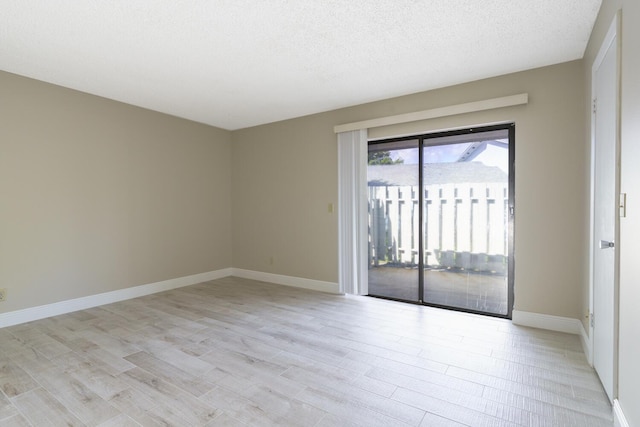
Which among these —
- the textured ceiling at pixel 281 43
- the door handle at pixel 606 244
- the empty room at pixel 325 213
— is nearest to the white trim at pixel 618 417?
the empty room at pixel 325 213

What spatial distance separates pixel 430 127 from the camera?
365cm

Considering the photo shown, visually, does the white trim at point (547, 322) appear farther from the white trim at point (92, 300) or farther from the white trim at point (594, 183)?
the white trim at point (92, 300)

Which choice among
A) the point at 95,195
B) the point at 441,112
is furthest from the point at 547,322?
the point at 95,195

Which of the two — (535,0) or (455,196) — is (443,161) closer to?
(455,196)

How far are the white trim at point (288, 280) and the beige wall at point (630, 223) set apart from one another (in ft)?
10.2

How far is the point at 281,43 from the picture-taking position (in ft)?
8.57

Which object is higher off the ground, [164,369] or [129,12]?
[129,12]

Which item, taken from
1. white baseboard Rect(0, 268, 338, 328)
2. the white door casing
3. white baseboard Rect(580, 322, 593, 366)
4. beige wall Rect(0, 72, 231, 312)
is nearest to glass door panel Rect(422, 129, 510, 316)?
white baseboard Rect(580, 322, 593, 366)

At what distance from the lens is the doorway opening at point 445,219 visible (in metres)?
3.45

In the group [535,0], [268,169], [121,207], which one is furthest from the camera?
[268,169]

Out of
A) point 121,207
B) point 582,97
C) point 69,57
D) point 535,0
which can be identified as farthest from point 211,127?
point 582,97

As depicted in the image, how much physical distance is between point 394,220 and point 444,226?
0.64 meters

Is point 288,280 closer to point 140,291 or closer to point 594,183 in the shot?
point 140,291

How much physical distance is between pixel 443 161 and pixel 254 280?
342 centimetres
